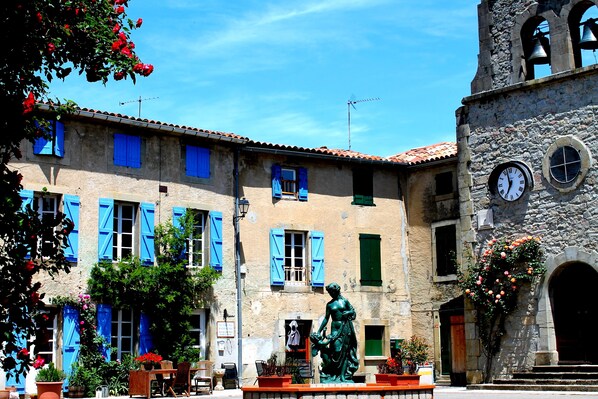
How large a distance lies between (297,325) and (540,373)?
649cm

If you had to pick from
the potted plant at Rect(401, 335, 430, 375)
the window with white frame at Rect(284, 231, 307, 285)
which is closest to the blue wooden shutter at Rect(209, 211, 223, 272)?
the window with white frame at Rect(284, 231, 307, 285)

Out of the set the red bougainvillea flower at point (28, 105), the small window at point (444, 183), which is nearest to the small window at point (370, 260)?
the small window at point (444, 183)

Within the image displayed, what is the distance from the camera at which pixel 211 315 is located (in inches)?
888

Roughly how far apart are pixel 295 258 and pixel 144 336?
4859mm

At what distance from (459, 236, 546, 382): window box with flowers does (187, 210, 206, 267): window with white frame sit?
6341 mm

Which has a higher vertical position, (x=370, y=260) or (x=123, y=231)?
(x=123, y=231)

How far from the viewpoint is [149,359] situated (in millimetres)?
19250

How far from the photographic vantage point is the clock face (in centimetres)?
2119

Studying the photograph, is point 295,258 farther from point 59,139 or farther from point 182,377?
point 59,139

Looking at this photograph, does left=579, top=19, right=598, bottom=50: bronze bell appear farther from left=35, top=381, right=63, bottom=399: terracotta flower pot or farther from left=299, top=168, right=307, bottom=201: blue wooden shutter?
left=35, top=381, right=63, bottom=399: terracotta flower pot

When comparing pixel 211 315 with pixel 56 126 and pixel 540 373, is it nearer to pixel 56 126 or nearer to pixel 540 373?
pixel 56 126

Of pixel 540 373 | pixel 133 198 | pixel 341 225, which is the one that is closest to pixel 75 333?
pixel 133 198

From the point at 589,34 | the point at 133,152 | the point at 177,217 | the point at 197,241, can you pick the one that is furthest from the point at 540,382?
the point at 133,152

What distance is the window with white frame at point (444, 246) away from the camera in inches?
968
